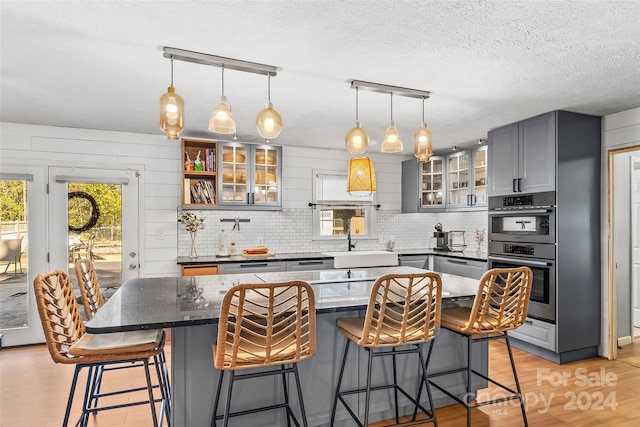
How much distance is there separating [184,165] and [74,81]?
179 centimetres

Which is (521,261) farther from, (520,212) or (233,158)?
(233,158)

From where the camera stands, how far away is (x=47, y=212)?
14.0 ft

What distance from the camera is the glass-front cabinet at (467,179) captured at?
16.1 ft

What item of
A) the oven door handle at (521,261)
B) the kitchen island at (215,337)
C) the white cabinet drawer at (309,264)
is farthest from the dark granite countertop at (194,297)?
the white cabinet drawer at (309,264)

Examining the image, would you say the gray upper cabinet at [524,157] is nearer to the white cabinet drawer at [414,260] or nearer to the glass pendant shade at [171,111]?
the white cabinet drawer at [414,260]

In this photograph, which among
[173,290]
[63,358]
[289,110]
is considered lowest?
[63,358]

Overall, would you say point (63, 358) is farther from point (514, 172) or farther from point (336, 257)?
point (514, 172)

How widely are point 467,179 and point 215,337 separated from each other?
4.17m

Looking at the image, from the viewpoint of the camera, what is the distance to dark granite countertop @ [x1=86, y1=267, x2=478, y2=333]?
178 cm

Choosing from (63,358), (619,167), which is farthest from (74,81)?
(619,167)

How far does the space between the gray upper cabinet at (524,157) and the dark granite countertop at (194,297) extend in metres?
1.59

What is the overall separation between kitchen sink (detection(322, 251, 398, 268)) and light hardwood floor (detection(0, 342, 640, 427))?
170cm

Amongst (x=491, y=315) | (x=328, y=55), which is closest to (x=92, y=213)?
(x=328, y=55)

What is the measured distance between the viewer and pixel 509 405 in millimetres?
2812
